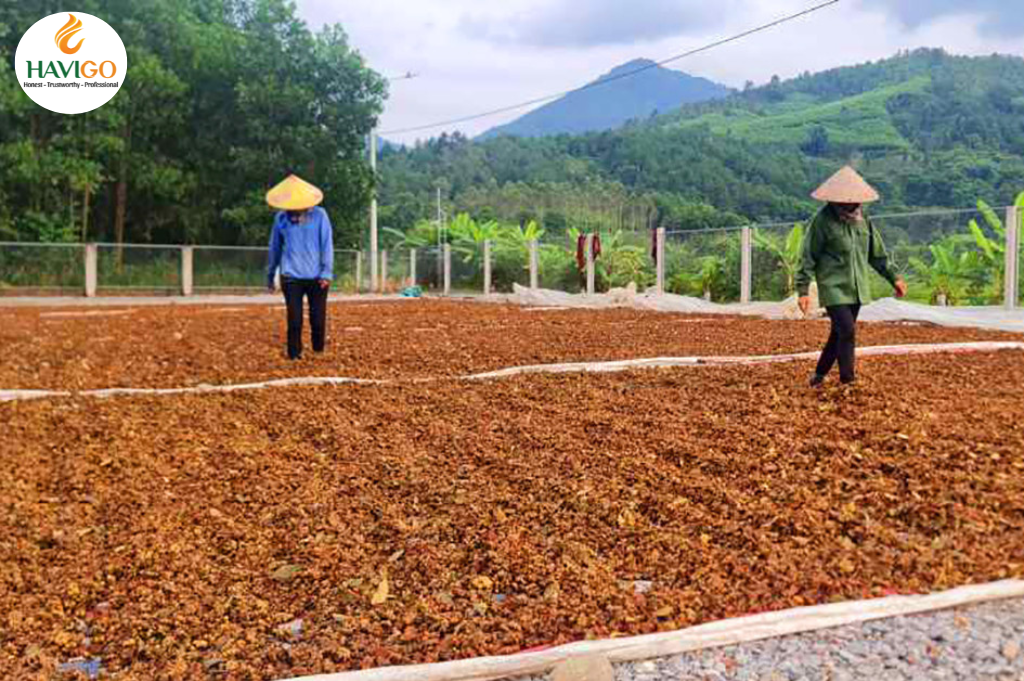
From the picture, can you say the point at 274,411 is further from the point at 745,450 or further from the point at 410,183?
the point at 410,183

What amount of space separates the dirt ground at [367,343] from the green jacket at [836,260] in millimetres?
2491

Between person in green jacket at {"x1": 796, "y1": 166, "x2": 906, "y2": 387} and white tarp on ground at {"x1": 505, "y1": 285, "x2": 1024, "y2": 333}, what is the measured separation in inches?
219

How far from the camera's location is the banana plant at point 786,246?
51.6 ft

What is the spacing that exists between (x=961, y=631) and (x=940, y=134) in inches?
1756

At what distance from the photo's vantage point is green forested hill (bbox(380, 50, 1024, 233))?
3528 cm

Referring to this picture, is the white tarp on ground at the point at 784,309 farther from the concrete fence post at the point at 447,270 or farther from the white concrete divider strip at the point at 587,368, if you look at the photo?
the concrete fence post at the point at 447,270

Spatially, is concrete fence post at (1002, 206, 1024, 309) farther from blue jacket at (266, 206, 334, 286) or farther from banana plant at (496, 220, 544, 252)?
banana plant at (496, 220, 544, 252)

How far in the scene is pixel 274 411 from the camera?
18.0 ft

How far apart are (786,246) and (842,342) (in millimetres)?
11134

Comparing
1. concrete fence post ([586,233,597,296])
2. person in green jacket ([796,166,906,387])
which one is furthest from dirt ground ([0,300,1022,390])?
concrete fence post ([586,233,597,296])

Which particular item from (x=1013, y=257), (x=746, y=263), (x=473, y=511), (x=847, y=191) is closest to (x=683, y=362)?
(x=847, y=191)

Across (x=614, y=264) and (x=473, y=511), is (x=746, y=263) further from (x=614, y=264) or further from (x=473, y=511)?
(x=473, y=511)

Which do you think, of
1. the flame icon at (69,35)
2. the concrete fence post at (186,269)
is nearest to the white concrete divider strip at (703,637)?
the concrete fence post at (186,269)

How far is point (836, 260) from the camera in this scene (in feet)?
17.1
